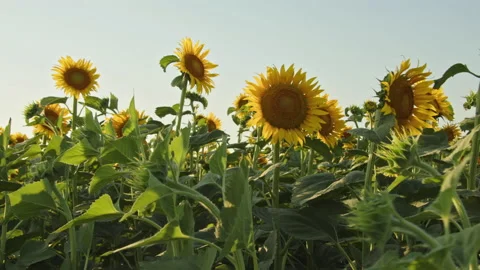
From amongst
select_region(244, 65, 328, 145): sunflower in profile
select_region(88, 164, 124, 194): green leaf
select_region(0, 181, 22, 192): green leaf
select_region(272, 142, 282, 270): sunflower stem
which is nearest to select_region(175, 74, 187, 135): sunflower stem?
select_region(244, 65, 328, 145): sunflower in profile

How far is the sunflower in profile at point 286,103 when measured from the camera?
227 cm

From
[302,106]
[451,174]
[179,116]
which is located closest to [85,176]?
[179,116]

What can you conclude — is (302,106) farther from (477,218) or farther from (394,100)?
(477,218)

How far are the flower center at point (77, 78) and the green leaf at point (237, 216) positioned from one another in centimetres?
355

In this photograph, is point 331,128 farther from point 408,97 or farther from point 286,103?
point 408,97

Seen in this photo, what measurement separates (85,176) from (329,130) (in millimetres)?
992

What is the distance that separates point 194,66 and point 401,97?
1.45 meters

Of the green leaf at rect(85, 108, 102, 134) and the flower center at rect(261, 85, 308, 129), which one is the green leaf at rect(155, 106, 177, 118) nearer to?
the flower center at rect(261, 85, 308, 129)

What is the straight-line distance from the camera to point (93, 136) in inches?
61.4

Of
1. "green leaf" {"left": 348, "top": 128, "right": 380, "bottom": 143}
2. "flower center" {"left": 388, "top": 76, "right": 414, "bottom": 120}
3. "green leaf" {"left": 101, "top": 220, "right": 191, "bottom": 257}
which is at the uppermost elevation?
"flower center" {"left": 388, "top": 76, "right": 414, "bottom": 120}

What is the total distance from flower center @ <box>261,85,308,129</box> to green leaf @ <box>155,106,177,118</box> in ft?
2.65

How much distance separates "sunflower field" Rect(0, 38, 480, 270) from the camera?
92 centimetres

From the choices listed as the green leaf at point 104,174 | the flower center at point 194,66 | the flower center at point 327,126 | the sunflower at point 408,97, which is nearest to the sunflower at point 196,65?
the flower center at point 194,66

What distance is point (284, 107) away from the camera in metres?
2.27
